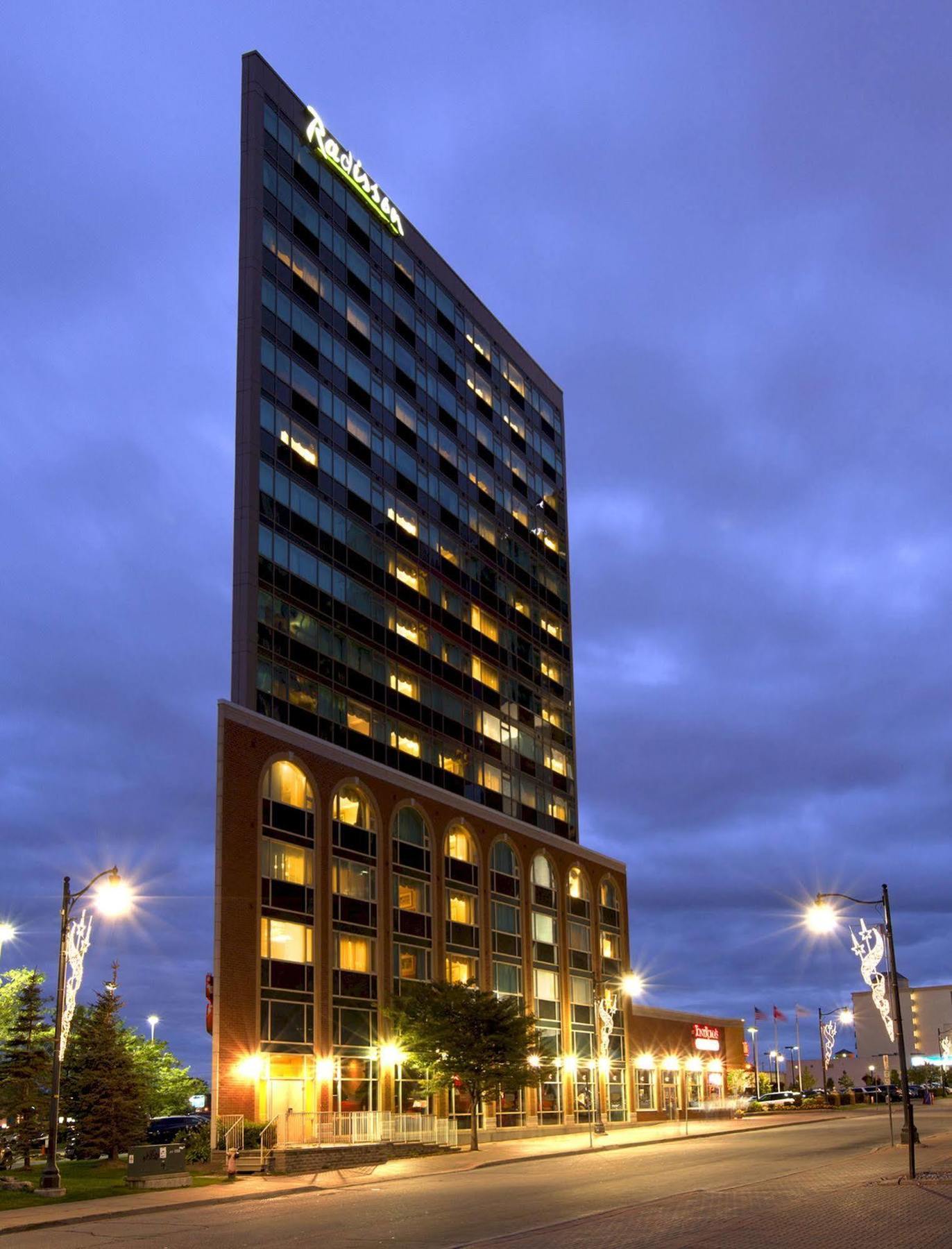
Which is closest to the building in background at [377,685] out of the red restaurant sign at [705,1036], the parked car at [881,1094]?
the red restaurant sign at [705,1036]

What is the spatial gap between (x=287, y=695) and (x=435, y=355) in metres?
30.6

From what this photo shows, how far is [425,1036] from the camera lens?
5775 centimetres

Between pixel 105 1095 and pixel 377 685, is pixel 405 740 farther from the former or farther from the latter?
pixel 105 1095

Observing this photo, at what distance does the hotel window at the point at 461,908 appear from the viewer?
7044cm

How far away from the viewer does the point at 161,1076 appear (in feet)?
315

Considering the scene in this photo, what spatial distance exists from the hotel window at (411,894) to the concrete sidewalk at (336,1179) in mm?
11593

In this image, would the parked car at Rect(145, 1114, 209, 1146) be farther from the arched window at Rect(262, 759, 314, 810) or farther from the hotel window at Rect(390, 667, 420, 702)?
the hotel window at Rect(390, 667, 420, 702)

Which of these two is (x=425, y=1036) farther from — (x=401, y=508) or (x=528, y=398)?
(x=528, y=398)

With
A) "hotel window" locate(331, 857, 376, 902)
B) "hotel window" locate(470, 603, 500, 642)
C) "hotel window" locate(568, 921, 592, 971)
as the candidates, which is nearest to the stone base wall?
"hotel window" locate(331, 857, 376, 902)

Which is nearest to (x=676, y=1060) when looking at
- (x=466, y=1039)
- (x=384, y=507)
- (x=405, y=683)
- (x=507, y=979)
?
(x=507, y=979)

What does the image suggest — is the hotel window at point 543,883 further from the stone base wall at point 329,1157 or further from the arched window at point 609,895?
the stone base wall at point 329,1157

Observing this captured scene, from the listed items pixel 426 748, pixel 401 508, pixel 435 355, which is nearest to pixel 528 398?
pixel 435 355

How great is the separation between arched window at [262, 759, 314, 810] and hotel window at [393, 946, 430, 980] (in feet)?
33.6

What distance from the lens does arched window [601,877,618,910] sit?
91688 millimetres
